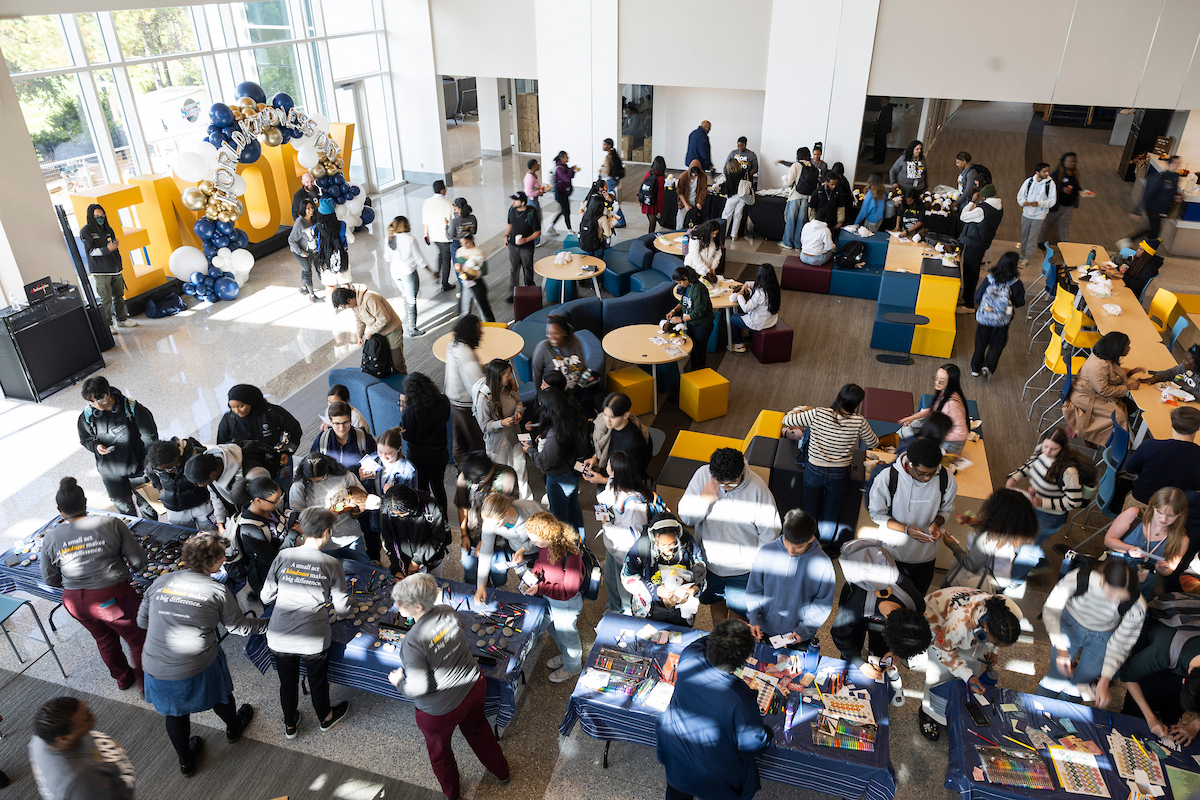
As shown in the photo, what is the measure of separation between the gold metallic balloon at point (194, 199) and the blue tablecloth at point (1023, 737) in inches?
383

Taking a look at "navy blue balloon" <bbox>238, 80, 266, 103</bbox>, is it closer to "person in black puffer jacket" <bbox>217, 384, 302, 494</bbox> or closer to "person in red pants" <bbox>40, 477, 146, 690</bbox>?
"person in black puffer jacket" <bbox>217, 384, 302, 494</bbox>

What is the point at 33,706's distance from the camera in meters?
4.39

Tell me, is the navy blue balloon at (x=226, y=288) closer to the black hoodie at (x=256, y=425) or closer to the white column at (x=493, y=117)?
the black hoodie at (x=256, y=425)

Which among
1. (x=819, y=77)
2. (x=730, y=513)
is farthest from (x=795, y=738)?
(x=819, y=77)

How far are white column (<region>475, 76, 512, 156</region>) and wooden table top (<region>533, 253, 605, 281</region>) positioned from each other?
33.1 feet

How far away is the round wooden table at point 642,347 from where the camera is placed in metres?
7.10

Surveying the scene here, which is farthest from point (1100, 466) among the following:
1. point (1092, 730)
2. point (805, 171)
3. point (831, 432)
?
point (805, 171)

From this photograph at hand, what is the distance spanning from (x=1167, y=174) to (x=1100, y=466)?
25.0ft

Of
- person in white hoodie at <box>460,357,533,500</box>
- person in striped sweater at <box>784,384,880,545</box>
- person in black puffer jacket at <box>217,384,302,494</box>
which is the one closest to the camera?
person in striped sweater at <box>784,384,880,545</box>

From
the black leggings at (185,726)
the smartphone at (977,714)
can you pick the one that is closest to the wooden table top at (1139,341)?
the smartphone at (977,714)

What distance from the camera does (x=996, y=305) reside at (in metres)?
7.51

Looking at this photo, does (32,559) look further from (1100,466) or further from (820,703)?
(1100,466)

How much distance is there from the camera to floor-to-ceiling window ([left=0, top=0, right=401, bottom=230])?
9.34 m

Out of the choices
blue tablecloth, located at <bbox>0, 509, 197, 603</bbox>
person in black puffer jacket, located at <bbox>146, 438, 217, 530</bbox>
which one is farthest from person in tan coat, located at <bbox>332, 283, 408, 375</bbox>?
blue tablecloth, located at <bbox>0, 509, 197, 603</bbox>
